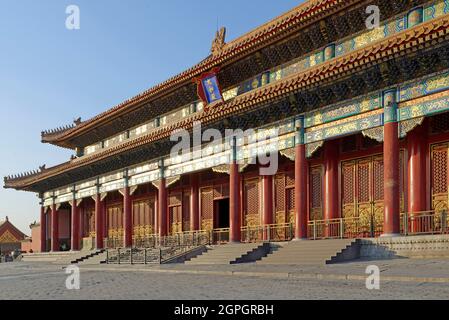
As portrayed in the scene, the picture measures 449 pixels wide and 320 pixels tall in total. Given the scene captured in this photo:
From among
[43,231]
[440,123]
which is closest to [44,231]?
[43,231]

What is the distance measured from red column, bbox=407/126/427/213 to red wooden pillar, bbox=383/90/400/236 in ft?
4.92

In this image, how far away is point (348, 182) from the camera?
17047 millimetres

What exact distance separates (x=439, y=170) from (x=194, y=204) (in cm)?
1200

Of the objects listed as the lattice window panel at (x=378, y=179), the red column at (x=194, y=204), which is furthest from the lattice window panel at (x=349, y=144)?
the red column at (x=194, y=204)

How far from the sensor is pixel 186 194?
81.4 ft

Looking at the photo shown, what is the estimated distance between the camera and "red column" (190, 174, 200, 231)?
23562mm

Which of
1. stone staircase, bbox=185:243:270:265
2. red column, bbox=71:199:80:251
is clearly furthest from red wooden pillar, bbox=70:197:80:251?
stone staircase, bbox=185:243:270:265

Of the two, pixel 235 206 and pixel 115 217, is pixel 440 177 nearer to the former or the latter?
pixel 235 206

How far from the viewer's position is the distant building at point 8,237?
48.0 metres

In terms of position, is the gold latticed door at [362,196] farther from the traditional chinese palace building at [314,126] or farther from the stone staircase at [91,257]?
the stone staircase at [91,257]

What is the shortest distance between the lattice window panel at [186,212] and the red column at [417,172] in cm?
1195

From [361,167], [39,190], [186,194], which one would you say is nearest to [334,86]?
[361,167]
